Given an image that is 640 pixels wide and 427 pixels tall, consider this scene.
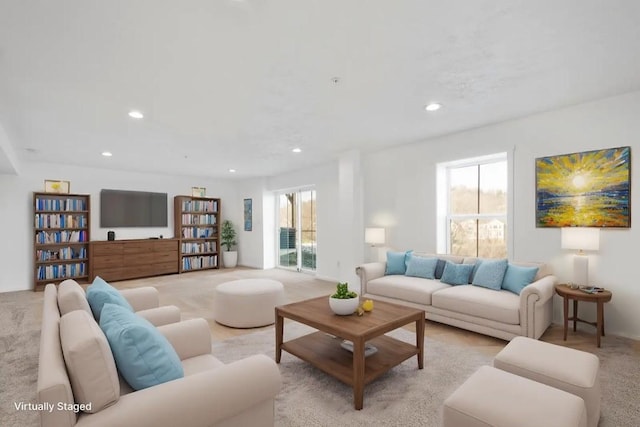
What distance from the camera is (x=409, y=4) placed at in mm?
1844

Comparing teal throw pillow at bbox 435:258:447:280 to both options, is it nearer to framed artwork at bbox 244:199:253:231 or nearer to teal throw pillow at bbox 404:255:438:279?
teal throw pillow at bbox 404:255:438:279

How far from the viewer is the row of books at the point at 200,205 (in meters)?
8.00

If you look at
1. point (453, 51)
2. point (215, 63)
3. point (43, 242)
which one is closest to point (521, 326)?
point (453, 51)

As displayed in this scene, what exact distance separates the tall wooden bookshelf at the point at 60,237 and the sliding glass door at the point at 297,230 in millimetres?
4207

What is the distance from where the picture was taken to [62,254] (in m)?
6.34

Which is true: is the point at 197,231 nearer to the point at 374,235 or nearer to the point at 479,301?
the point at 374,235

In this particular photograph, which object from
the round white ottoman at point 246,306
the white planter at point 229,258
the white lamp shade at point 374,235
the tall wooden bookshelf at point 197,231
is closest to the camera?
the round white ottoman at point 246,306

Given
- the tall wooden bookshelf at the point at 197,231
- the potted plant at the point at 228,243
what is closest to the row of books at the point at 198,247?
the tall wooden bookshelf at the point at 197,231

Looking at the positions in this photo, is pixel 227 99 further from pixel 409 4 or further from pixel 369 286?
pixel 369 286

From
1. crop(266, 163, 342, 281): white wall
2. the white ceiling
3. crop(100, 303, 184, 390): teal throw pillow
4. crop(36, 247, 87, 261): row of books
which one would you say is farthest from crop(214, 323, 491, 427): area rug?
crop(36, 247, 87, 261): row of books

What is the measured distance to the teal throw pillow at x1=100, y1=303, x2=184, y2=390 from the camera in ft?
4.61

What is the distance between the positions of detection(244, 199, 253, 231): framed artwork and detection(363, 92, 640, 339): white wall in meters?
4.29

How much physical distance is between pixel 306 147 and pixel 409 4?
3466 millimetres

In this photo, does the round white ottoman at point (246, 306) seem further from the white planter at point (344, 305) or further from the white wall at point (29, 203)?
the white wall at point (29, 203)
